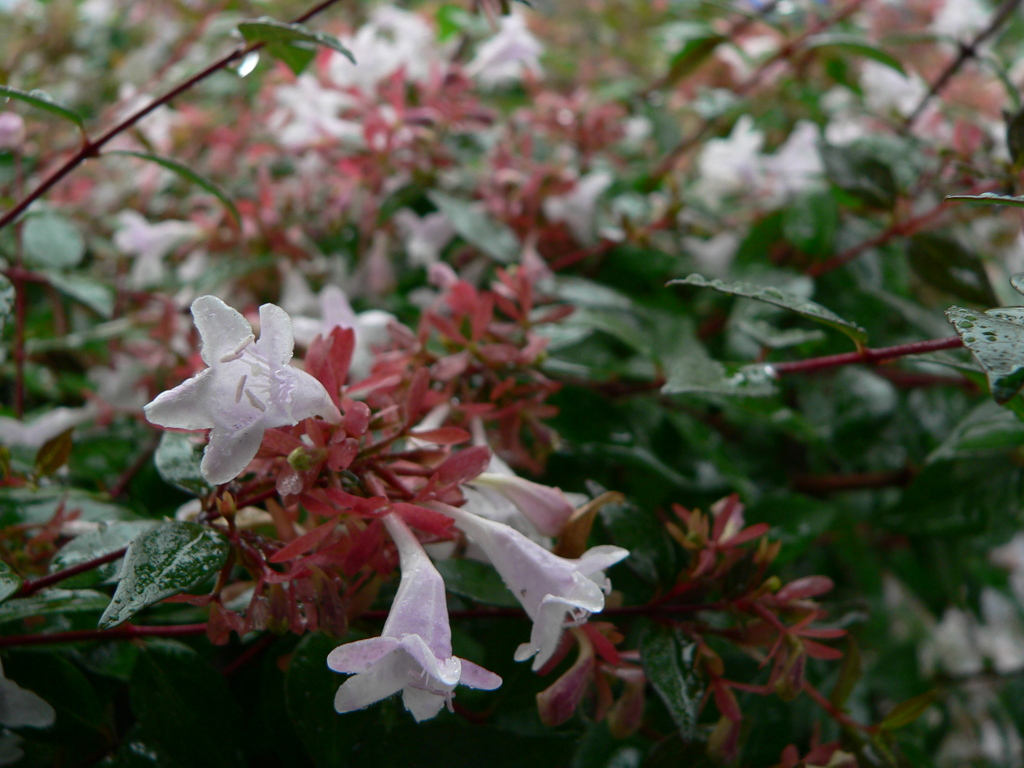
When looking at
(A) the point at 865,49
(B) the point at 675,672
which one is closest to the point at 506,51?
(A) the point at 865,49

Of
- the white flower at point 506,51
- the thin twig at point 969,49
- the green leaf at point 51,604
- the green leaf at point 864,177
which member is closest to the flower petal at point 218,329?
the green leaf at point 51,604

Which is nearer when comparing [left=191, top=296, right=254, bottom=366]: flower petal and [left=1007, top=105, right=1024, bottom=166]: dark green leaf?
[left=191, top=296, right=254, bottom=366]: flower petal

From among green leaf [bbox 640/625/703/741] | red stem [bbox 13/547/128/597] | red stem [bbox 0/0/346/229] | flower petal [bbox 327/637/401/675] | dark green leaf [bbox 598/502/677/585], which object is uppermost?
red stem [bbox 0/0/346/229]

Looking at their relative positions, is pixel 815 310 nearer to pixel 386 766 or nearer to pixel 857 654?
pixel 857 654

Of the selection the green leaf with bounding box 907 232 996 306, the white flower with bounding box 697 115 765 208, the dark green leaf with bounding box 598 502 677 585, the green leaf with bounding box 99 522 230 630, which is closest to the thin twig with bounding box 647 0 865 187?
the white flower with bounding box 697 115 765 208

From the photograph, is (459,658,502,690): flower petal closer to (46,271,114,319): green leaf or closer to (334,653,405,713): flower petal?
(334,653,405,713): flower petal

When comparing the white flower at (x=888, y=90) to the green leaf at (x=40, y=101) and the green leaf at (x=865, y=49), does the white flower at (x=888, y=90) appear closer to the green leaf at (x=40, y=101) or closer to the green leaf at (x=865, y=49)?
the green leaf at (x=865, y=49)
